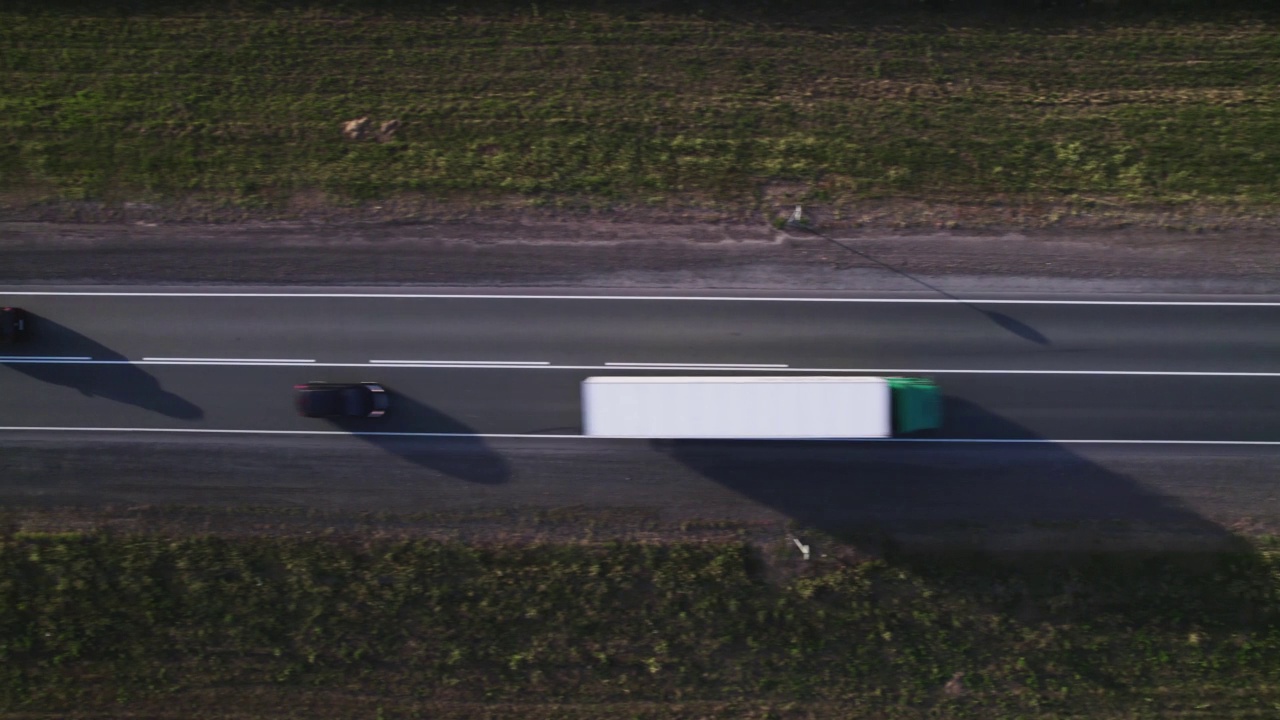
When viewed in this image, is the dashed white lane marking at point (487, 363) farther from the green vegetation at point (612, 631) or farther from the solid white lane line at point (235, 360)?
the green vegetation at point (612, 631)

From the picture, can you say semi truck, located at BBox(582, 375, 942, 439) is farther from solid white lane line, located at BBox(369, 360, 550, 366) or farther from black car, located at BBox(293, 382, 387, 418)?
black car, located at BBox(293, 382, 387, 418)

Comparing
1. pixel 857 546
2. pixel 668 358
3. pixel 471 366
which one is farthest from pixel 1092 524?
pixel 471 366

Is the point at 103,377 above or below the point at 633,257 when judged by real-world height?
below

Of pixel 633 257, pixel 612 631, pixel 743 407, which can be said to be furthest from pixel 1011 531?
pixel 633 257

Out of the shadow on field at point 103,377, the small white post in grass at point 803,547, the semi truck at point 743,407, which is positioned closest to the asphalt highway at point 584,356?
the shadow on field at point 103,377

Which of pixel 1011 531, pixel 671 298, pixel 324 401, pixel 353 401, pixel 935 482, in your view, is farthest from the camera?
pixel 671 298

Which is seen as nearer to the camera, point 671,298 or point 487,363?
point 671,298

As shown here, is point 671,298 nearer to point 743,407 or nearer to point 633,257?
point 633,257

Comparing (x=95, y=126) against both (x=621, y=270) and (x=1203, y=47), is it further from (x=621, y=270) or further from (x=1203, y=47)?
(x=1203, y=47)
